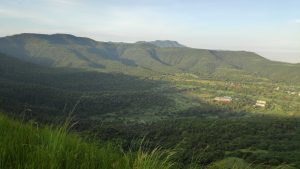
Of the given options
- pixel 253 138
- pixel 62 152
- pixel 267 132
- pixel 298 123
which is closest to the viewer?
pixel 62 152

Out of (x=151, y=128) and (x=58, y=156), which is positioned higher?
(x=58, y=156)

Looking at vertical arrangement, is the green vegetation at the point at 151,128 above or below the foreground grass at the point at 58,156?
below

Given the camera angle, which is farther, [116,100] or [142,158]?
[116,100]

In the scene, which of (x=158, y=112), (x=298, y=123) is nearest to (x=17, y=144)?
(x=298, y=123)

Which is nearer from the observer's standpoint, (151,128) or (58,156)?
(58,156)

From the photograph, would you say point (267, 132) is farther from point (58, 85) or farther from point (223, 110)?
point (58, 85)

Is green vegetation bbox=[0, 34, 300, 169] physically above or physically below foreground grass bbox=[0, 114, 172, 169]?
Answer: below

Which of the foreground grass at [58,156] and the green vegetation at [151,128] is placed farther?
the green vegetation at [151,128]

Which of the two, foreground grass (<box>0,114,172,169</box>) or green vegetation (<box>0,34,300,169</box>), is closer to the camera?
foreground grass (<box>0,114,172,169</box>)
